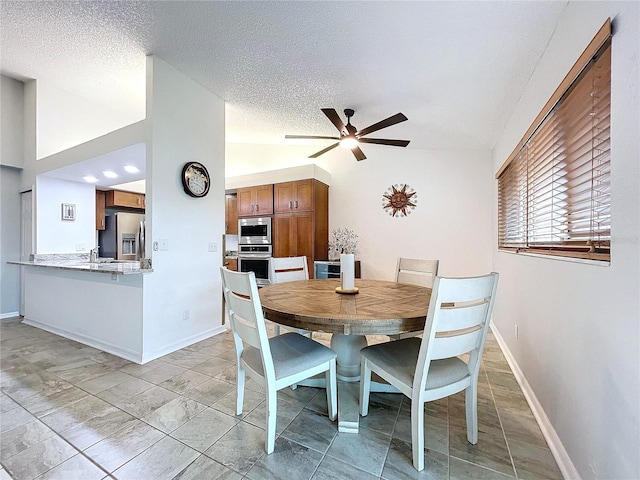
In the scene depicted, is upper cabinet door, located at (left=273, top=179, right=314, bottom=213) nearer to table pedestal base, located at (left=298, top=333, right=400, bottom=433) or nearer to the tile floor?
table pedestal base, located at (left=298, top=333, right=400, bottom=433)

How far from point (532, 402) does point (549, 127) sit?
5.97 ft

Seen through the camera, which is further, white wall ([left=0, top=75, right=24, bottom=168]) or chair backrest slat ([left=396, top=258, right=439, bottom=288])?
white wall ([left=0, top=75, right=24, bottom=168])

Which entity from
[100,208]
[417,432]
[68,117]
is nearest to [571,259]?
[417,432]

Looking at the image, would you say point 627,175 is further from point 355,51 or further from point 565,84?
point 355,51

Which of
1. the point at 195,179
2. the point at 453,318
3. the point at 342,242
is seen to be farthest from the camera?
the point at 342,242

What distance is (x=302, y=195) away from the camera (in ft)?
15.0

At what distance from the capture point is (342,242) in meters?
4.88

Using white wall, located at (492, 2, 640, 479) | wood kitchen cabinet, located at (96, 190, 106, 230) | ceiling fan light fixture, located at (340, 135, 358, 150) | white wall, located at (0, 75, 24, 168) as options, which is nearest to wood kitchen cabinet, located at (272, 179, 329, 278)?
ceiling fan light fixture, located at (340, 135, 358, 150)

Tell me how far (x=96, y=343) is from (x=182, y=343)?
0.87 meters

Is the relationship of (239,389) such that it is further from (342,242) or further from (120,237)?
(120,237)

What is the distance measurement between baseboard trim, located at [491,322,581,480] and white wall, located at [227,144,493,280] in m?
2.06

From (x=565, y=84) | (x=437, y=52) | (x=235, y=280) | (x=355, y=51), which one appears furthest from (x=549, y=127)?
(x=235, y=280)

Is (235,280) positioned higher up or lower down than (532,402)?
higher up

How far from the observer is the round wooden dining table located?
1.29 m
